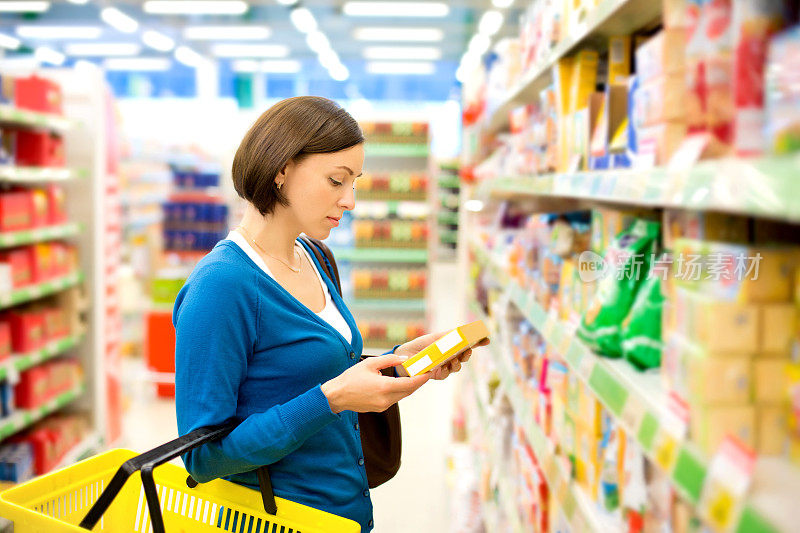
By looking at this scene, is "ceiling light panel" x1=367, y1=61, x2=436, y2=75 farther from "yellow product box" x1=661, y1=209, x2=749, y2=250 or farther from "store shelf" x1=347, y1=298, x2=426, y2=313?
"yellow product box" x1=661, y1=209, x2=749, y2=250

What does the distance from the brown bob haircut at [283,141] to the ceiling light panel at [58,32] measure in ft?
42.7

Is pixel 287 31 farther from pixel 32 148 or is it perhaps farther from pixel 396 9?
pixel 32 148

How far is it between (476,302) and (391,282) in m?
3.43

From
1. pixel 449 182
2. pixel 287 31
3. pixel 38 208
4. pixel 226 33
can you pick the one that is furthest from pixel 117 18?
pixel 449 182

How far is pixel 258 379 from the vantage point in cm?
145

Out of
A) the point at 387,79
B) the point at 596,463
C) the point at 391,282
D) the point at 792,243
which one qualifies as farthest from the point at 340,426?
the point at 387,79

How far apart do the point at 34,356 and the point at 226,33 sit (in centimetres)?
1054

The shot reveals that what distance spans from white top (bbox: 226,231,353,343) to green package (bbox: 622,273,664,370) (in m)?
0.63

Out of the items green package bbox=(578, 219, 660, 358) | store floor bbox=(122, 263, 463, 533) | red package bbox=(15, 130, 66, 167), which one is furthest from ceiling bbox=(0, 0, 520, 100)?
green package bbox=(578, 219, 660, 358)

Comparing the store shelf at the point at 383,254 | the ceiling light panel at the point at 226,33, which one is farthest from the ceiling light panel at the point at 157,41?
the store shelf at the point at 383,254

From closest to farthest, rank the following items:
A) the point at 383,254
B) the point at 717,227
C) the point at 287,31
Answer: the point at 717,227
the point at 383,254
the point at 287,31

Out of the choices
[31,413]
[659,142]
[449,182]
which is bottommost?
[31,413]

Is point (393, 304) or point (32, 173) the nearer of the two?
point (32, 173)

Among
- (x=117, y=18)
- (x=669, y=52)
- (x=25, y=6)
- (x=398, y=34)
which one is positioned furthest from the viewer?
(x=398, y=34)
